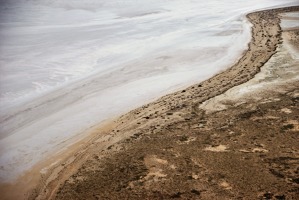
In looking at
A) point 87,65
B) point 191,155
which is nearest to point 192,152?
point 191,155

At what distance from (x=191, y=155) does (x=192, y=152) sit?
94mm

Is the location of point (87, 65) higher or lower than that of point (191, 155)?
higher

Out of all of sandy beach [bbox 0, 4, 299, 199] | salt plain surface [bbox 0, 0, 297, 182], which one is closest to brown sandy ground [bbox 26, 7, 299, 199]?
sandy beach [bbox 0, 4, 299, 199]

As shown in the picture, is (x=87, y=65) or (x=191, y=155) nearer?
(x=191, y=155)

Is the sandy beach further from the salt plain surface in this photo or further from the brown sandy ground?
the salt plain surface

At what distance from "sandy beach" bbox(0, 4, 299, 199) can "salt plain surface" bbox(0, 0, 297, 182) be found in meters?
0.68

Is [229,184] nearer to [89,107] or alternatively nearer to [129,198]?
[129,198]

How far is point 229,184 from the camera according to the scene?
4145 mm

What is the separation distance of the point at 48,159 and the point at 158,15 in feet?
53.9

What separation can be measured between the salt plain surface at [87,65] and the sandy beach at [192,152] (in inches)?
26.7

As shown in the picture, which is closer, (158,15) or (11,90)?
(11,90)

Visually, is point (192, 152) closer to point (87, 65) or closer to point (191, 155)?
point (191, 155)

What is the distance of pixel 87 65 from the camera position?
10.7 m

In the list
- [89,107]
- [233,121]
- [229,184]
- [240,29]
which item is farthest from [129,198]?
[240,29]
